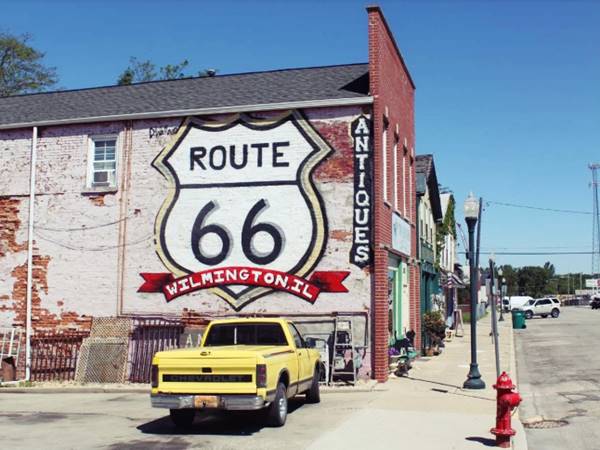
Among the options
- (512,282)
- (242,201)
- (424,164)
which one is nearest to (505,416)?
(242,201)

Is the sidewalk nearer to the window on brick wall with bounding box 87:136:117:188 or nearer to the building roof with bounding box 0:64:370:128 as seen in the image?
the building roof with bounding box 0:64:370:128

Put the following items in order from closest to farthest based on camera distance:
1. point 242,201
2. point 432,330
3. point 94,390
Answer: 1. point 94,390
2. point 242,201
3. point 432,330

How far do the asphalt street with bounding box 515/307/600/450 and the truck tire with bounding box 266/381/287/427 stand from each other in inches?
146

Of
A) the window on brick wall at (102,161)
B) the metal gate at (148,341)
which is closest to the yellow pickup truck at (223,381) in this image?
the metal gate at (148,341)

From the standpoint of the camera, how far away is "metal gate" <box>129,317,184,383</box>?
58.2ft

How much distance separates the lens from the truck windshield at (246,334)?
12.3m

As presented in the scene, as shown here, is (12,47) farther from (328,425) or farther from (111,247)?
(328,425)

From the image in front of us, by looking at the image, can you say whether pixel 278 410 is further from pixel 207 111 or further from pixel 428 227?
pixel 428 227

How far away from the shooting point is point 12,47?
48.0 m

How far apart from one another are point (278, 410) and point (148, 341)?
787cm

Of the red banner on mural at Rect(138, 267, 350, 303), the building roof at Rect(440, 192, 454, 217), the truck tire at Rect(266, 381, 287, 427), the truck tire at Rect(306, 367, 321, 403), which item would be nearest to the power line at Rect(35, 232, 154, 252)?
the red banner on mural at Rect(138, 267, 350, 303)

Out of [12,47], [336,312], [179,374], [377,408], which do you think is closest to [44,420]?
[179,374]

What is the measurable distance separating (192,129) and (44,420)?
29.1ft

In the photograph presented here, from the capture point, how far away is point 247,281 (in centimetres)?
1775
